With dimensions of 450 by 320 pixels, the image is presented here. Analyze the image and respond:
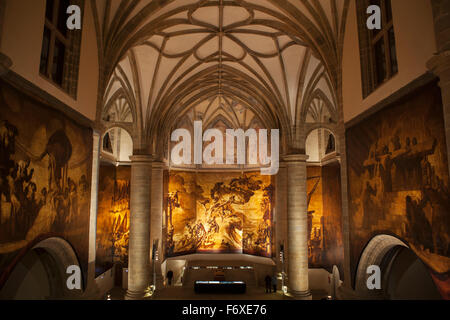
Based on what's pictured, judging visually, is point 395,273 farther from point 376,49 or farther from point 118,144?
point 118,144

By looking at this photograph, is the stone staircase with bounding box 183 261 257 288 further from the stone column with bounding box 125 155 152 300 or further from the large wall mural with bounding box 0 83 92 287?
the large wall mural with bounding box 0 83 92 287

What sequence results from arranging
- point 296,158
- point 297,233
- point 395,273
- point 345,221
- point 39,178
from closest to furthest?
1. point 39,178
2. point 345,221
3. point 395,273
4. point 297,233
5. point 296,158

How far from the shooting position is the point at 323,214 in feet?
67.1

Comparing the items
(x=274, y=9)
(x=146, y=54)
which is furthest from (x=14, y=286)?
(x=274, y=9)

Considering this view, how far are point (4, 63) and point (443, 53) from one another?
716 centimetres

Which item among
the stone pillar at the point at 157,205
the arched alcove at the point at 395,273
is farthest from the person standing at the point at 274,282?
the arched alcove at the point at 395,273

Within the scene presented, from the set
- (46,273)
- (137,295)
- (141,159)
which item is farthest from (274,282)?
(46,273)

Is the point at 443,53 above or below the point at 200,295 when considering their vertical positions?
above

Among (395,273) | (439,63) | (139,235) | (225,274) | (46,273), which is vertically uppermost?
(439,63)

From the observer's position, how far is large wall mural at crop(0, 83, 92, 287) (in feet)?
17.6

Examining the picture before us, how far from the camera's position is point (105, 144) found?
20141 millimetres

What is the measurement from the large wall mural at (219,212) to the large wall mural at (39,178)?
14279 millimetres

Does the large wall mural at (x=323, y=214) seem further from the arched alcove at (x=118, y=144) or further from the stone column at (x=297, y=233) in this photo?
the arched alcove at (x=118, y=144)

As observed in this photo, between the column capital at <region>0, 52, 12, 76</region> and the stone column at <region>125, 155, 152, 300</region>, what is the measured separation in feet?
34.7
